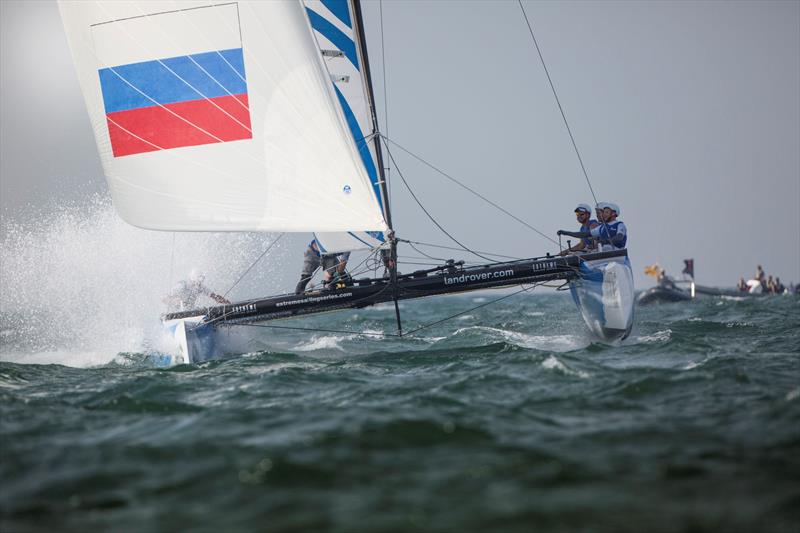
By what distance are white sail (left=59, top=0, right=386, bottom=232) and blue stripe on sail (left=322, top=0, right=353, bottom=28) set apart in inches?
55.6

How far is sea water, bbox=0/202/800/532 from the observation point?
3.37 meters

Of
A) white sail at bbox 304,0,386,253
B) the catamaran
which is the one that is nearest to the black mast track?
the catamaran

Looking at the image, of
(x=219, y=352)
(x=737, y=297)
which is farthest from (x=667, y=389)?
(x=737, y=297)

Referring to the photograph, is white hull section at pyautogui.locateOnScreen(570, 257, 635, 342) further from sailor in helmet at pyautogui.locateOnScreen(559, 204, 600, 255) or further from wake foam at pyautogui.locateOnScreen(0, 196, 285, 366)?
wake foam at pyautogui.locateOnScreen(0, 196, 285, 366)

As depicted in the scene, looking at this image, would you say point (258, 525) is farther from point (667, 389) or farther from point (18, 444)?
point (667, 389)

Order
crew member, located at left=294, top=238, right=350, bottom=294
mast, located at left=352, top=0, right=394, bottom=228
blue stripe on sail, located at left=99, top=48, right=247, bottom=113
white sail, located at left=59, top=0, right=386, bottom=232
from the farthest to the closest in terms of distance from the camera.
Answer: crew member, located at left=294, top=238, right=350, bottom=294 → mast, located at left=352, top=0, right=394, bottom=228 → blue stripe on sail, located at left=99, top=48, right=247, bottom=113 → white sail, located at left=59, top=0, right=386, bottom=232

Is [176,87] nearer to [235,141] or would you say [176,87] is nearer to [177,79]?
[177,79]

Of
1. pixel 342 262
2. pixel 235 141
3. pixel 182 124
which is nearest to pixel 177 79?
pixel 182 124

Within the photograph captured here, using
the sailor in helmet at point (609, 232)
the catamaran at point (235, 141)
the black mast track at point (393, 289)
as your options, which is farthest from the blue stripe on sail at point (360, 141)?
the sailor in helmet at point (609, 232)

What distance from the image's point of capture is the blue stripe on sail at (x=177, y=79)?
9.49m

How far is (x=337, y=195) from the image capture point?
945cm

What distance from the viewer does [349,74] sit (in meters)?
11.1

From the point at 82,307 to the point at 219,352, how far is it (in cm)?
599

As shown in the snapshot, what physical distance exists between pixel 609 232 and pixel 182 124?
6072 millimetres
